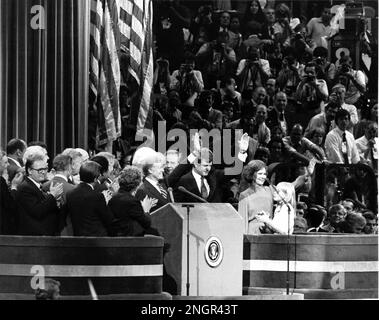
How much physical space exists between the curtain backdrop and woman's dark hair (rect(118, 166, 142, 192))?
2.51m

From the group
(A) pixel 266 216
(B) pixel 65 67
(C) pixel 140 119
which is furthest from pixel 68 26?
(A) pixel 266 216

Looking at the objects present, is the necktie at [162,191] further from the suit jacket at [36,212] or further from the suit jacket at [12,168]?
the suit jacket at [12,168]

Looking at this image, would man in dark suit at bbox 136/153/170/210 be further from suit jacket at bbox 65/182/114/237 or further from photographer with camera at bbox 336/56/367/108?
photographer with camera at bbox 336/56/367/108

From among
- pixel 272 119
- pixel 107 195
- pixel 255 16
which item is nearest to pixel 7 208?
pixel 107 195

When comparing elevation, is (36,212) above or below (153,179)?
below

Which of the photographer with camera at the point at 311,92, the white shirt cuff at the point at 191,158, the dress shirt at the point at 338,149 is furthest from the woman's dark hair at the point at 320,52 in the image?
the white shirt cuff at the point at 191,158

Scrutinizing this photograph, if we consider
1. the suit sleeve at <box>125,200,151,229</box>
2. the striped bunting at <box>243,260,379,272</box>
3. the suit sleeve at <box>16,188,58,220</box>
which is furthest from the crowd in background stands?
the suit sleeve at <box>16,188,58,220</box>

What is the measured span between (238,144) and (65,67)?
2.11 m

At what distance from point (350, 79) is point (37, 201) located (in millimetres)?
6175

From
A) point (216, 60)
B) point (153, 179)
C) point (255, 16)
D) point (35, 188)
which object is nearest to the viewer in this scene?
point (35, 188)

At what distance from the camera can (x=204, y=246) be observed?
992 centimetres

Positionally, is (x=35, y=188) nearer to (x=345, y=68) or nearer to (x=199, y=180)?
(x=199, y=180)

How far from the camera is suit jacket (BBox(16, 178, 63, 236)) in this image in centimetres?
940

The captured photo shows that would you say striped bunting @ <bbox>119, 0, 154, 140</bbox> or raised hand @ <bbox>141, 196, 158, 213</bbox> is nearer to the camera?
raised hand @ <bbox>141, 196, 158, 213</bbox>
